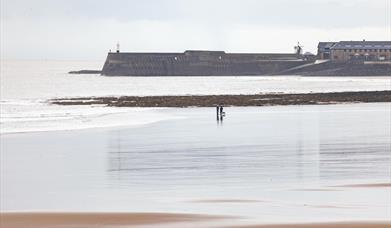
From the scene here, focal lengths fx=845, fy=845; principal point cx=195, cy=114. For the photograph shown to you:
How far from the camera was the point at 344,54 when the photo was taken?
165125 millimetres

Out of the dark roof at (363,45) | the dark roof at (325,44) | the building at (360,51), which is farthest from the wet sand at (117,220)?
the dark roof at (325,44)

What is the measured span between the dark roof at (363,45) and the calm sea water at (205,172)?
14063 cm

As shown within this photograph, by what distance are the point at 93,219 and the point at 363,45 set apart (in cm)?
16179

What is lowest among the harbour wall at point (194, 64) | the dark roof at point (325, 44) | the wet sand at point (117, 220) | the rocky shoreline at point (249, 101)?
the wet sand at point (117, 220)

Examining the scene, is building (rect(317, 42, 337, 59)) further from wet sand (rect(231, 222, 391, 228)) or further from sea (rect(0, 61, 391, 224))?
wet sand (rect(231, 222, 391, 228))

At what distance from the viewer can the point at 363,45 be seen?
168875mm

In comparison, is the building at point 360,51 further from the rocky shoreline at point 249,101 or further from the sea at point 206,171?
the sea at point 206,171

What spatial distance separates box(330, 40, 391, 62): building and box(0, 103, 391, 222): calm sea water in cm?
13874

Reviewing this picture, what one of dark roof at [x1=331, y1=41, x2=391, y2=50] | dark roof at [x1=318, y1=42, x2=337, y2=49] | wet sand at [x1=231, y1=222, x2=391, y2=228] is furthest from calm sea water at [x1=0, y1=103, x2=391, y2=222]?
dark roof at [x1=318, y1=42, x2=337, y2=49]

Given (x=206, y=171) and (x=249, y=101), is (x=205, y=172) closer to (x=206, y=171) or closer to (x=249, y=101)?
(x=206, y=171)

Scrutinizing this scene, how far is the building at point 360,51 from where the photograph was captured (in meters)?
165

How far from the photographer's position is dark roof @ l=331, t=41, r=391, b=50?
548 ft

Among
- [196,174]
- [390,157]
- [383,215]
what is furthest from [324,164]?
[383,215]

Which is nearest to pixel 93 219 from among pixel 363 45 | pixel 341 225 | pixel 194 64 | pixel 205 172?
pixel 341 225
